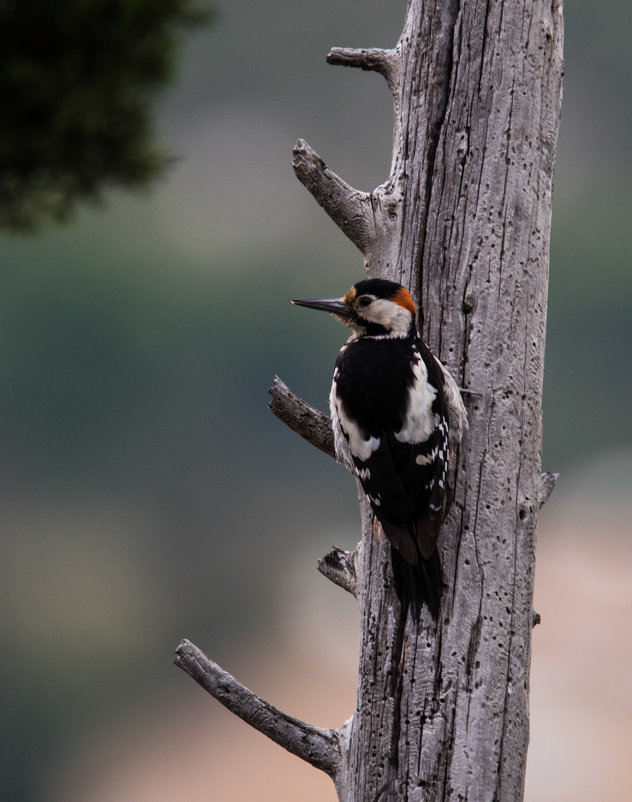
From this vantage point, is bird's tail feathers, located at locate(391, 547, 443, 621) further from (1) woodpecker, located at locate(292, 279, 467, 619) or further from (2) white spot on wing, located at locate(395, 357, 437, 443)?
(2) white spot on wing, located at locate(395, 357, 437, 443)

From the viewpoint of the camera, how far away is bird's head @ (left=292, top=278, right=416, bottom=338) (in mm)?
1788

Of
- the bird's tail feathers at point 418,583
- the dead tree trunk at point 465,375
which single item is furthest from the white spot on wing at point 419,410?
the bird's tail feathers at point 418,583

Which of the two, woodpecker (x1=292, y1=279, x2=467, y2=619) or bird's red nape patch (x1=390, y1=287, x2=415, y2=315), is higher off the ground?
bird's red nape patch (x1=390, y1=287, x2=415, y2=315)

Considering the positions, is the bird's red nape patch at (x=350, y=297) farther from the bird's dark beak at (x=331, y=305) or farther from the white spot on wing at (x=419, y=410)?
the white spot on wing at (x=419, y=410)

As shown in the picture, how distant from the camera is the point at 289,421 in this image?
186 centimetres

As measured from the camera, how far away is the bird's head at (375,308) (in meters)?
1.79

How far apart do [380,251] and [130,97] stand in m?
3.62

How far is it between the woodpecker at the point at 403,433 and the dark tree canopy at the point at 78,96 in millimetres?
3465

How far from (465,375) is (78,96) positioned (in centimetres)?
385

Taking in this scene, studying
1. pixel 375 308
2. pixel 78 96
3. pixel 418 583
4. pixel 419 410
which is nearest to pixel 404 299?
pixel 375 308

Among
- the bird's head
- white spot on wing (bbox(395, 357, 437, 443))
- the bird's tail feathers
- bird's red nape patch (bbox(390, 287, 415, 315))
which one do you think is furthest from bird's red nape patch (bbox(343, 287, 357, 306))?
the bird's tail feathers

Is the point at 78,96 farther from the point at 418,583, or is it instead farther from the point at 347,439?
the point at 418,583

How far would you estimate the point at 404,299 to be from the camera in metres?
1.78

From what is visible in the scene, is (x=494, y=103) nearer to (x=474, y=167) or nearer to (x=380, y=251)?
(x=474, y=167)
